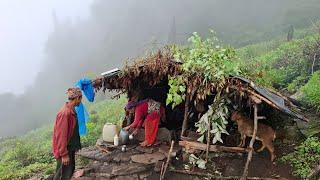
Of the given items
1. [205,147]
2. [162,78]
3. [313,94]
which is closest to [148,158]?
[205,147]

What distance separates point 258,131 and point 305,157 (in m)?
1.27

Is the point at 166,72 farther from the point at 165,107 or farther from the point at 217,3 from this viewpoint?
the point at 217,3

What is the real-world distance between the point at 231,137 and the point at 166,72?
244cm

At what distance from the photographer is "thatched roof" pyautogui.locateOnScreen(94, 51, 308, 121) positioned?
29.8 ft

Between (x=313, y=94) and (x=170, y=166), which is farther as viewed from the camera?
(x=313, y=94)

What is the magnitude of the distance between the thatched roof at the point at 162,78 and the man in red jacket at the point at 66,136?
2.58 m

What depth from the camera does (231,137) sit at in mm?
10609

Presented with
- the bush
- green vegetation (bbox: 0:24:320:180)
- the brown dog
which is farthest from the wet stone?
the bush

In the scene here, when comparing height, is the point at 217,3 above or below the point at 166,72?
above

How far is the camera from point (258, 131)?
9789 mm

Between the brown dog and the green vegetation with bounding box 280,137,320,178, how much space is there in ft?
1.60

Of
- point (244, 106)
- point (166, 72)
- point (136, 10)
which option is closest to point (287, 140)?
point (244, 106)

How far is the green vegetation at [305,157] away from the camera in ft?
30.2

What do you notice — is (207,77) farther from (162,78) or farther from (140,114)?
(140,114)
